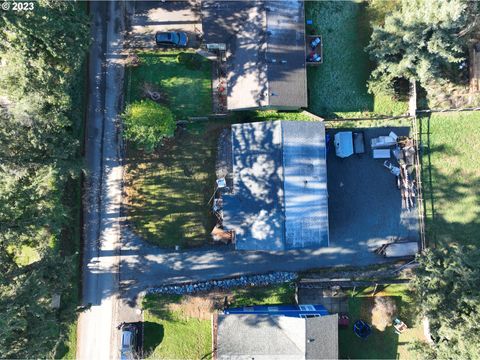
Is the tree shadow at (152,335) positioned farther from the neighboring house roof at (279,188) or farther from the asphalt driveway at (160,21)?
the asphalt driveway at (160,21)

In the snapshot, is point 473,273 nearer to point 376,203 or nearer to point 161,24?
point 376,203

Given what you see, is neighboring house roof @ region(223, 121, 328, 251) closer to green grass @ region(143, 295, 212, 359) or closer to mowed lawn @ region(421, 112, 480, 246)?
green grass @ region(143, 295, 212, 359)

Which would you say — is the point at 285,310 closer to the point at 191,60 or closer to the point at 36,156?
the point at 36,156

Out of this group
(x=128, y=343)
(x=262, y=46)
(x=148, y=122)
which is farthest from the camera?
(x=262, y=46)

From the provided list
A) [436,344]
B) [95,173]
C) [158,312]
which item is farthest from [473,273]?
[95,173]

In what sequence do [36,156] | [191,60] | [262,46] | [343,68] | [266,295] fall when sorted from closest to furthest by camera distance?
[36,156]
[262,46]
[266,295]
[191,60]
[343,68]

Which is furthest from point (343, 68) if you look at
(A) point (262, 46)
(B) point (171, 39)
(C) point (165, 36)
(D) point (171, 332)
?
(D) point (171, 332)

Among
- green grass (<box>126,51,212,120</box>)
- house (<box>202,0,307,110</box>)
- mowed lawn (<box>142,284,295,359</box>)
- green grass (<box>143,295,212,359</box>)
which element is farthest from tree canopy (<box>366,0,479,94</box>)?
green grass (<box>143,295,212,359</box>)
